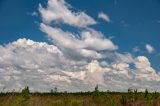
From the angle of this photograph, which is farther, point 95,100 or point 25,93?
point 95,100

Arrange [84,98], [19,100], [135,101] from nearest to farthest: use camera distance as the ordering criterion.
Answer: [19,100] < [135,101] < [84,98]

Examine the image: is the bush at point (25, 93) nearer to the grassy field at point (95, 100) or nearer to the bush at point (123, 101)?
the grassy field at point (95, 100)

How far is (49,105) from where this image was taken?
57.3m

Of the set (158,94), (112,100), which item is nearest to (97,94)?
(112,100)

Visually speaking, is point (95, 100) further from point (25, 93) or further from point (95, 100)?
point (25, 93)

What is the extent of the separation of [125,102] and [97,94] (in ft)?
16.8

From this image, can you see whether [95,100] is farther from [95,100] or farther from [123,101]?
[123,101]

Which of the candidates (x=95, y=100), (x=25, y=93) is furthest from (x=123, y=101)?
(x=25, y=93)

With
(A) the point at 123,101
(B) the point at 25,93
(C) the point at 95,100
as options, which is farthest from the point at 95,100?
(B) the point at 25,93

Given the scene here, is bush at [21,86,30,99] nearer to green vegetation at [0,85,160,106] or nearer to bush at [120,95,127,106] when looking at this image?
green vegetation at [0,85,160,106]

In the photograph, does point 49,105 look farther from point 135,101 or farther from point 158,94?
point 158,94

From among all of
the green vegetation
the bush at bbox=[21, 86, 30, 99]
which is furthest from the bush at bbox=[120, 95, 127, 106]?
the bush at bbox=[21, 86, 30, 99]

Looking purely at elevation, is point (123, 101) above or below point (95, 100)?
below

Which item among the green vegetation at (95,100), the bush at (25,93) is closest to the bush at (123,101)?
the green vegetation at (95,100)
